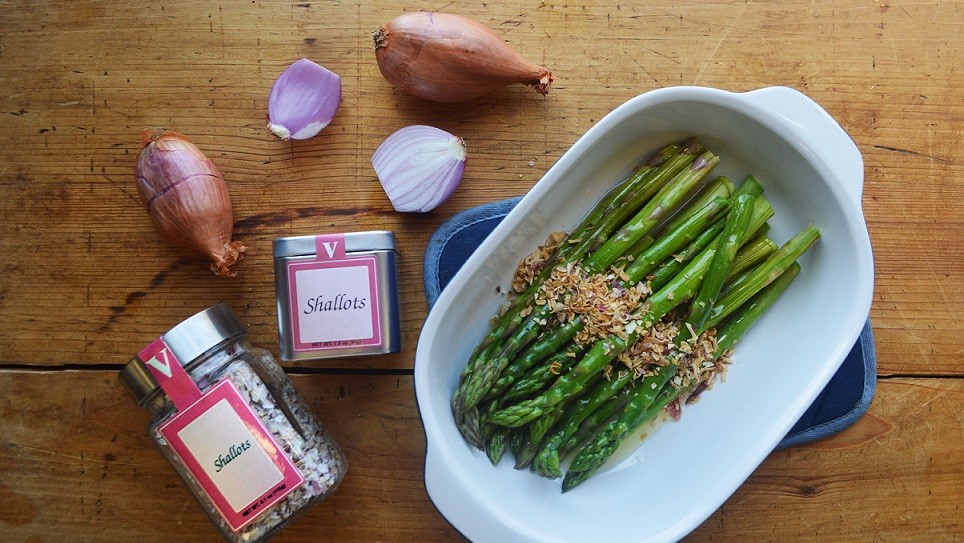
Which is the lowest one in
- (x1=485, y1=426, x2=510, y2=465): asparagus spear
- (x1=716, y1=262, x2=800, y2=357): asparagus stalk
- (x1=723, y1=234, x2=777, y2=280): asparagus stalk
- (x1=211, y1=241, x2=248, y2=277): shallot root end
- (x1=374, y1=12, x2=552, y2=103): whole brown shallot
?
(x1=485, y1=426, x2=510, y2=465): asparagus spear

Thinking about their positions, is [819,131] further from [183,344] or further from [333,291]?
[183,344]

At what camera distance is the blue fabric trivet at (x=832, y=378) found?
0.92m

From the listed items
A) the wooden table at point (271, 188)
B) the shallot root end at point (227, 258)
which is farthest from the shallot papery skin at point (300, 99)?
the shallot root end at point (227, 258)

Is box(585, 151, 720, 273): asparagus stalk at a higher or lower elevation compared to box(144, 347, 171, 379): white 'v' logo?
higher

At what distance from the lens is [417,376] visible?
0.77 m

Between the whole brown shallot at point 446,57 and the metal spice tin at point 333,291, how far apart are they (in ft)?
0.80

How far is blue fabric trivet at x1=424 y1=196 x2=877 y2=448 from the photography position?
92 cm

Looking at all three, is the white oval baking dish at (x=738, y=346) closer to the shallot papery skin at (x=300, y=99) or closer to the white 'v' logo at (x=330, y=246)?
the white 'v' logo at (x=330, y=246)

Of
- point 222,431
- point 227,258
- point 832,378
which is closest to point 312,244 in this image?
point 227,258

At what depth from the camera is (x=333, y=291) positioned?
83 centimetres

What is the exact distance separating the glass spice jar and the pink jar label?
0.09m

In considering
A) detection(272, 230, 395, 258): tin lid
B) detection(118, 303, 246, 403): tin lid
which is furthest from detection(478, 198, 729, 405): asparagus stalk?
detection(118, 303, 246, 403): tin lid

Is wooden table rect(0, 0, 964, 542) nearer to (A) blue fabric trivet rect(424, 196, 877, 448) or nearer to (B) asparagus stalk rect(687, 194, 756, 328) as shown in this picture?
(A) blue fabric trivet rect(424, 196, 877, 448)

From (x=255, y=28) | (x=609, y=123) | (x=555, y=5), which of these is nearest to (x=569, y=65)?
(x=555, y=5)
